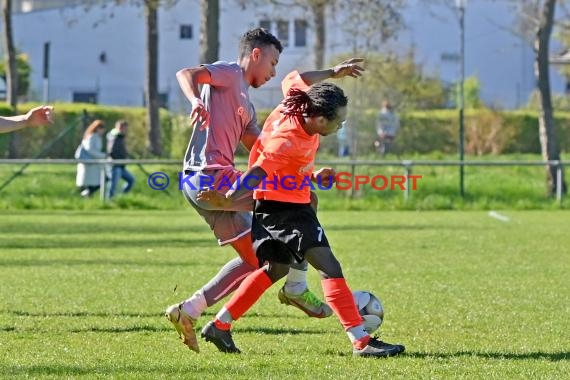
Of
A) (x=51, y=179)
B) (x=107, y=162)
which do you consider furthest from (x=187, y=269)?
(x=51, y=179)

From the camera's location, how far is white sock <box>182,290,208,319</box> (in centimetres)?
703

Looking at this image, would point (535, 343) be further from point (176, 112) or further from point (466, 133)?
point (466, 133)

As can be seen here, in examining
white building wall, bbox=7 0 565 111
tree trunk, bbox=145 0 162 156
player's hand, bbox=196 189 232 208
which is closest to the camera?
player's hand, bbox=196 189 232 208

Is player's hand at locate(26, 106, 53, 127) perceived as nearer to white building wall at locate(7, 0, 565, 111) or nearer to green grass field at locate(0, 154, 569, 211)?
green grass field at locate(0, 154, 569, 211)

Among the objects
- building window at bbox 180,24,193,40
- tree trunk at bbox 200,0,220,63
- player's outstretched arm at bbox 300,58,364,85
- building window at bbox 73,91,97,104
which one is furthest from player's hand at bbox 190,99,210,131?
building window at bbox 180,24,193,40

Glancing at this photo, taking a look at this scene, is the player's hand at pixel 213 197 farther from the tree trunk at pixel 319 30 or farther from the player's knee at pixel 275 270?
the tree trunk at pixel 319 30

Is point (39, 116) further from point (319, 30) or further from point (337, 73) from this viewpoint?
point (319, 30)

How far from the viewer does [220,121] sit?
7293 mm

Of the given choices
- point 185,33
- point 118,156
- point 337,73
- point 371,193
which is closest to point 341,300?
point 337,73

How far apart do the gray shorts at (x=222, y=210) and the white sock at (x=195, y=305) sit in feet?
1.40

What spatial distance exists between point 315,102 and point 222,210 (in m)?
0.98

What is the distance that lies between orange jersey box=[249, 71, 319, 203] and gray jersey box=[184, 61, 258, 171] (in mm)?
391

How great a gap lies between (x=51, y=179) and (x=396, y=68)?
9474 millimetres

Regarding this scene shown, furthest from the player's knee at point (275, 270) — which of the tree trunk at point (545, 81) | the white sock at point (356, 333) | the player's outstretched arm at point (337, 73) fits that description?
the tree trunk at point (545, 81)
